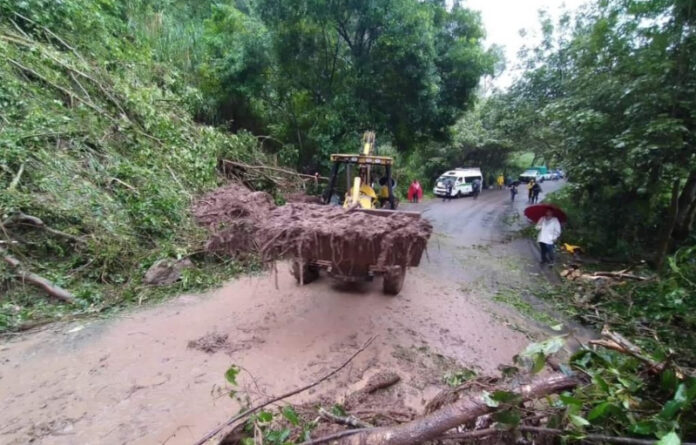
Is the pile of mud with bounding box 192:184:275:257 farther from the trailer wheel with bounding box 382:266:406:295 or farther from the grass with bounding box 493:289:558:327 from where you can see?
the grass with bounding box 493:289:558:327

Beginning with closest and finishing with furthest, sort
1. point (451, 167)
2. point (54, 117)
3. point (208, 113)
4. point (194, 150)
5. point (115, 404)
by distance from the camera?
point (115, 404) → point (54, 117) → point (194, 150) → point (208, 113) → point (451, 167)

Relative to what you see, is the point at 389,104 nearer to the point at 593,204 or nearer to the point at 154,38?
the point at 593,204

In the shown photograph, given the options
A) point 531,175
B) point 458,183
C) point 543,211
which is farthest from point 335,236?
point 531,175

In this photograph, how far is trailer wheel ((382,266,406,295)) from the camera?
507 cm

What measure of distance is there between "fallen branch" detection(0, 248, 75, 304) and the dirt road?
2.10 ft

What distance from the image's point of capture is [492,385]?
2.11m

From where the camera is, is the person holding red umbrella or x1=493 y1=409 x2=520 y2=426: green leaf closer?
x1=493 y1=409 x2=520 y2=426: green leaf

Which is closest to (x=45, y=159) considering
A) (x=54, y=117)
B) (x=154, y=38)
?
(x=54, y=117)

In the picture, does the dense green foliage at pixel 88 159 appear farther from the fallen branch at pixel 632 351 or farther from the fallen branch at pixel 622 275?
the fallen branch at pixel 622 275

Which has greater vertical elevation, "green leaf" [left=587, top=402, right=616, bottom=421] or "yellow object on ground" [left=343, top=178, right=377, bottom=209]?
"yellow object on ground" [left=343, top=178, right=377, bottom=209]

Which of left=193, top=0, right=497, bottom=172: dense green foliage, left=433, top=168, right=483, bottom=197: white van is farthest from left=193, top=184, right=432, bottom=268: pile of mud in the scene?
left=433, top=168, right=483, bottom=197: white van

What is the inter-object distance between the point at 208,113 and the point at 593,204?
485 inches

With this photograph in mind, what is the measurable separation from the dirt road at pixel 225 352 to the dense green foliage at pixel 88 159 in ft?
3.10

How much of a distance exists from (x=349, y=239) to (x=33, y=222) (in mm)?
5416
